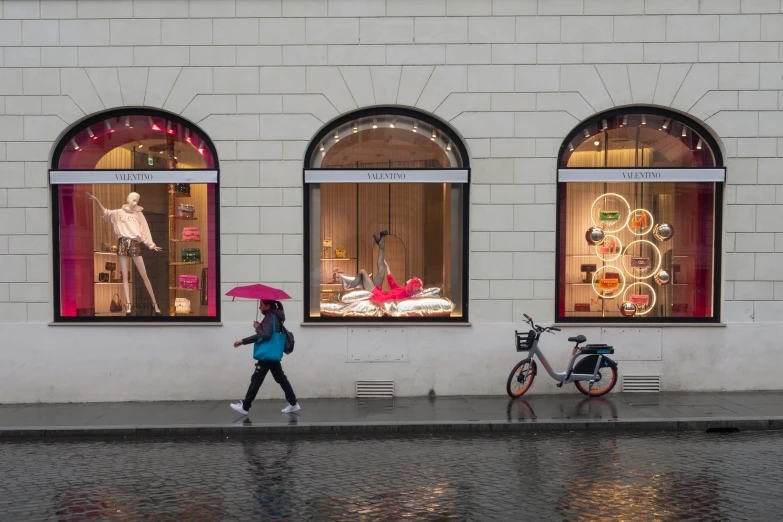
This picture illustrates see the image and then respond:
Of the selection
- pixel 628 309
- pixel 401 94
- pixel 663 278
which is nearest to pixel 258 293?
pixel 401 94

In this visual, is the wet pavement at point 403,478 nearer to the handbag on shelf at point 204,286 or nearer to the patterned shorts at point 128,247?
the handbag on shelf at point 204,286

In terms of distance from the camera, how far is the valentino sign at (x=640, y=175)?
12047 millimetres

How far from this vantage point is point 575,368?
11.4m

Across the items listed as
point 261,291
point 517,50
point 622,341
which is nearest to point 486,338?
point 622,341

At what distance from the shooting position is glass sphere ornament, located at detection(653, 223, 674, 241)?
12.5 meters

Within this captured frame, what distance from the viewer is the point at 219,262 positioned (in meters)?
12.0

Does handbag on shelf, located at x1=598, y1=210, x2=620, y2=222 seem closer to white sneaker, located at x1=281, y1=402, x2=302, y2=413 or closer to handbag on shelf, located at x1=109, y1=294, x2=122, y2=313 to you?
white sneaker, located at x1=281, y1=402, x2=302, y2=413

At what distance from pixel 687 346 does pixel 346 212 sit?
5.91m

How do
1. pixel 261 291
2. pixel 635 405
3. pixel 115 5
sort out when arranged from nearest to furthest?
pixel 261 291 < pixel 635 405 < pixel 115 5

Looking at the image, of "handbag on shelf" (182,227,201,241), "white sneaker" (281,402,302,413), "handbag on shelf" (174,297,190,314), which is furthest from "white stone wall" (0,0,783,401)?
"white sneaker" (281,402,302,413)

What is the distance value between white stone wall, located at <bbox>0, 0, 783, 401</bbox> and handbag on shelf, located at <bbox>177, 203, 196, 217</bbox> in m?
0.64

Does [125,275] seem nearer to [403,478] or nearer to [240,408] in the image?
[240,408]

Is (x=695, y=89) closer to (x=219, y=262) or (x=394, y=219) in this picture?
(x=394, y=219)

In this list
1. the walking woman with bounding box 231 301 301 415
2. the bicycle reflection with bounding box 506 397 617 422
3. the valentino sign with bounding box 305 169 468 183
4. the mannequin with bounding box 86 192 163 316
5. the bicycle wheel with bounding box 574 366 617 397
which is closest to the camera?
the bicycle reflection with bounding box 506 397 617 422
